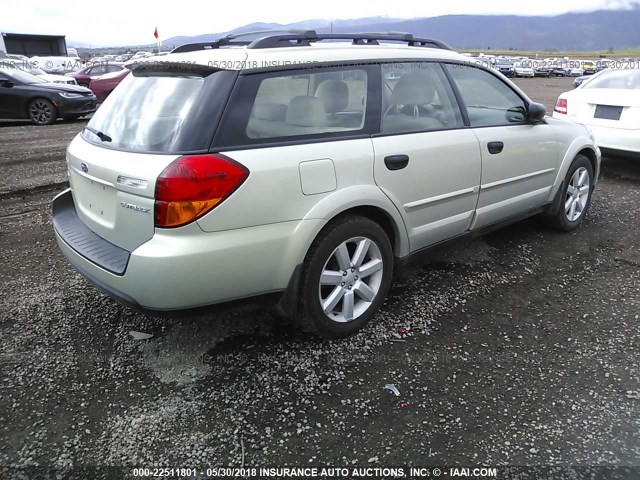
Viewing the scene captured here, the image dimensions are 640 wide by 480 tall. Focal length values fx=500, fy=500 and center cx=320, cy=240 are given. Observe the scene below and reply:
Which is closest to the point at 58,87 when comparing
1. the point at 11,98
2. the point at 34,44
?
the point at 11,98

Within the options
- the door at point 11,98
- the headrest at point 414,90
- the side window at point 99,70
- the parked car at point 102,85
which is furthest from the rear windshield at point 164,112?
the side window at point 99,70

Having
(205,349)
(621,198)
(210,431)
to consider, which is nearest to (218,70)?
(205,349)

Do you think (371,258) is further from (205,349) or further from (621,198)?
(621,198)

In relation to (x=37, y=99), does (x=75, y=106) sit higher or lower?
lower

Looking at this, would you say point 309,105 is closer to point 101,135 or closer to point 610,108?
point 101,135

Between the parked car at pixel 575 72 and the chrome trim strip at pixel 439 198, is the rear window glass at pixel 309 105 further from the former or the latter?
the parked car at pixel 575 72

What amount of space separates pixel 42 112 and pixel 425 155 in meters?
11.8

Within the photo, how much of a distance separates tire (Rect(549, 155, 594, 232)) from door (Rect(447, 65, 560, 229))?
0.39 m

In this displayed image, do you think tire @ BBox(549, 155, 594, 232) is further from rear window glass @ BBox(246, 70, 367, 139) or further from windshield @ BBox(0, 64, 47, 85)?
windshield @ BBox(0, 64, 47, 85)

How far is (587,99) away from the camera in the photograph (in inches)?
270

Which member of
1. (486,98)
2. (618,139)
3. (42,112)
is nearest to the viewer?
(486,98)

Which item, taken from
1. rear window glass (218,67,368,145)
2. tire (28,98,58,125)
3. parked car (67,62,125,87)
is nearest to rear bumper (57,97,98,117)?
tire (28,98,58,125)

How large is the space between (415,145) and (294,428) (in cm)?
183

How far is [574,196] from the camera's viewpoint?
188 inches
